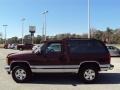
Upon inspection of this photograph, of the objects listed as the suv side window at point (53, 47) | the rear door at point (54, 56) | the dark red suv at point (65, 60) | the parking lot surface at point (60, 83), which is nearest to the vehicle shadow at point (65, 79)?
the parking lot surface at point (60, 83)

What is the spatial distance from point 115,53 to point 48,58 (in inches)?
887

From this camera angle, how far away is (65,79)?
13.7 m

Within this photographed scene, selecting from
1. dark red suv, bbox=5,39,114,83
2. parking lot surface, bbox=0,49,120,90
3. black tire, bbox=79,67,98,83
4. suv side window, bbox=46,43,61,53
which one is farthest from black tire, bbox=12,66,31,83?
black tire, bbox=79,67,98,83

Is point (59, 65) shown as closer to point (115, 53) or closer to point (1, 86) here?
point (1, 86)

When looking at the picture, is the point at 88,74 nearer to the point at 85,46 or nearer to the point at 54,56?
the point at 85,46

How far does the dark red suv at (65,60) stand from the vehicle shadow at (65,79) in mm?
482

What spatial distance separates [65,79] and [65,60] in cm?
139

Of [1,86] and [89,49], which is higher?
[89,49]

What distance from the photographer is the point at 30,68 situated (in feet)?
41.9

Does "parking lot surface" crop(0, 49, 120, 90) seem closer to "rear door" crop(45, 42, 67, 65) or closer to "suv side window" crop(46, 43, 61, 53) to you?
"rear door" crop(45, 42, 67, 65)

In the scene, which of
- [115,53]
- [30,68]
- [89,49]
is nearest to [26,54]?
[30,68]

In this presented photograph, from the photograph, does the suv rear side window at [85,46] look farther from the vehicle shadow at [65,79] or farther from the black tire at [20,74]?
the black tire at [20,74]

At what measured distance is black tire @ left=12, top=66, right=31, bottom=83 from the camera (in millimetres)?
12789

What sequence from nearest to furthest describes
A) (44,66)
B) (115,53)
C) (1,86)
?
(1,86) → (44,66) → (115,53)
